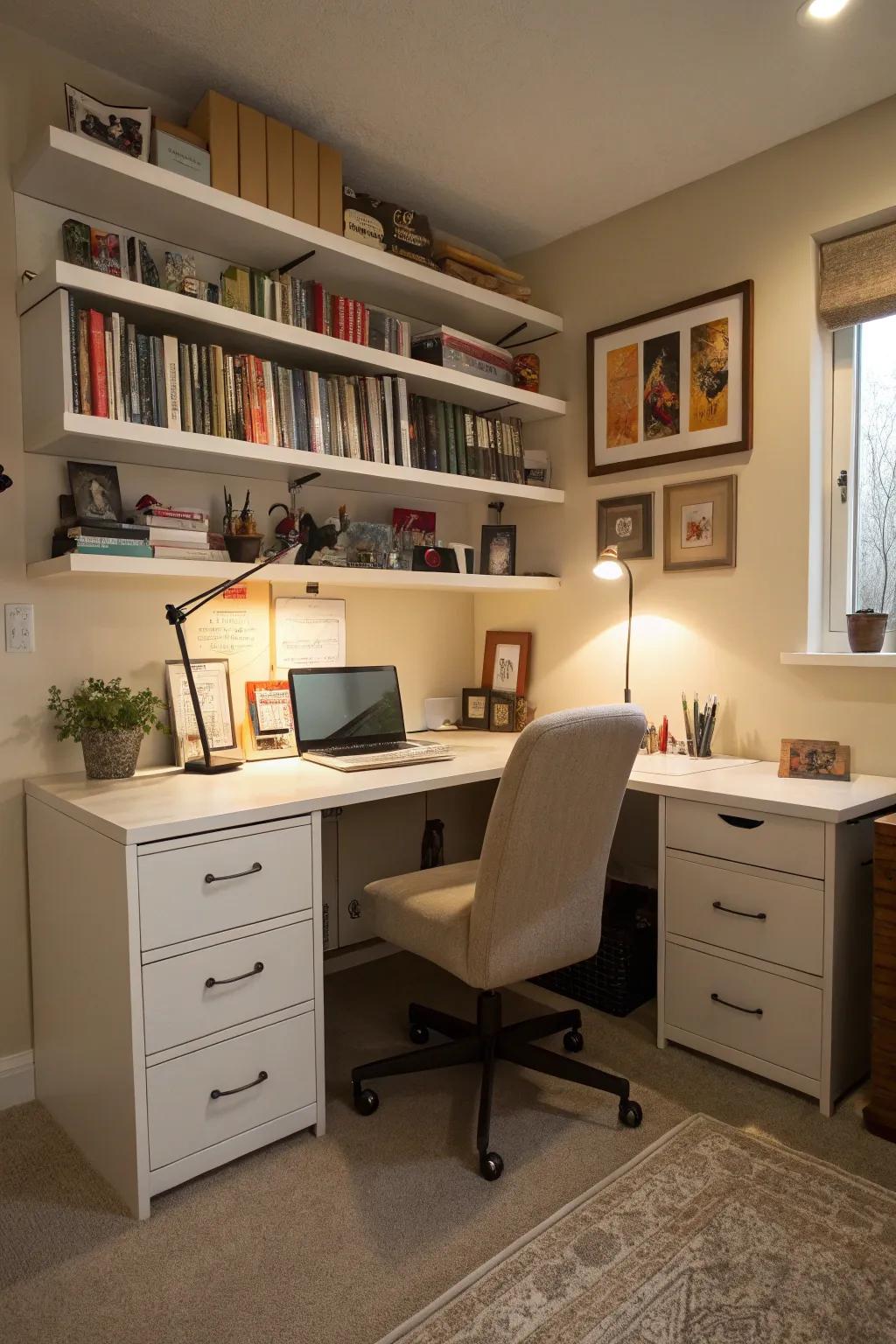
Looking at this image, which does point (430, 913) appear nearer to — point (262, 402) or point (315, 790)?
point (315, 790)

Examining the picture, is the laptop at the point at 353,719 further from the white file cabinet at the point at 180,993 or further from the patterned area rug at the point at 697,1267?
the patterned area rug at the point at 697,1267

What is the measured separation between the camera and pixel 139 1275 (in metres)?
1.50

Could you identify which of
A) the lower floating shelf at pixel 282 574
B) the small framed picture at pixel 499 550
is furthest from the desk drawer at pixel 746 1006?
the small framed picture at pixel 499 550

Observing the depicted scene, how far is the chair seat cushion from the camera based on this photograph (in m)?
1.85

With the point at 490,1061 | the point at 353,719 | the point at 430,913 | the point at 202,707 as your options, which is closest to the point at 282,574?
the point at 202,707

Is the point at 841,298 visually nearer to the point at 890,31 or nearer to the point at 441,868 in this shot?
the point at 890,31

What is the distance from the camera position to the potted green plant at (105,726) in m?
2.06

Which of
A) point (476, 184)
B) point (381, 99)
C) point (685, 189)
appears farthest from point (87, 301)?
point (685, 189)

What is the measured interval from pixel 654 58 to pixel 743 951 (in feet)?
7.31

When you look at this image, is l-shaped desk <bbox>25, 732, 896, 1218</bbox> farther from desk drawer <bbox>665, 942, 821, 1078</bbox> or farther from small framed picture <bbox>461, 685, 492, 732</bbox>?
small framed picture <bbox>461, 685, 492, 732</bbox>

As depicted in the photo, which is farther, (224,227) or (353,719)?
(353,719)

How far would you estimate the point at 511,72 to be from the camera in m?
2.13

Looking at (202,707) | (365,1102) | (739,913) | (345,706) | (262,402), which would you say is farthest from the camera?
(345,706)

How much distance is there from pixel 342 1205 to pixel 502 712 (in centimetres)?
173
